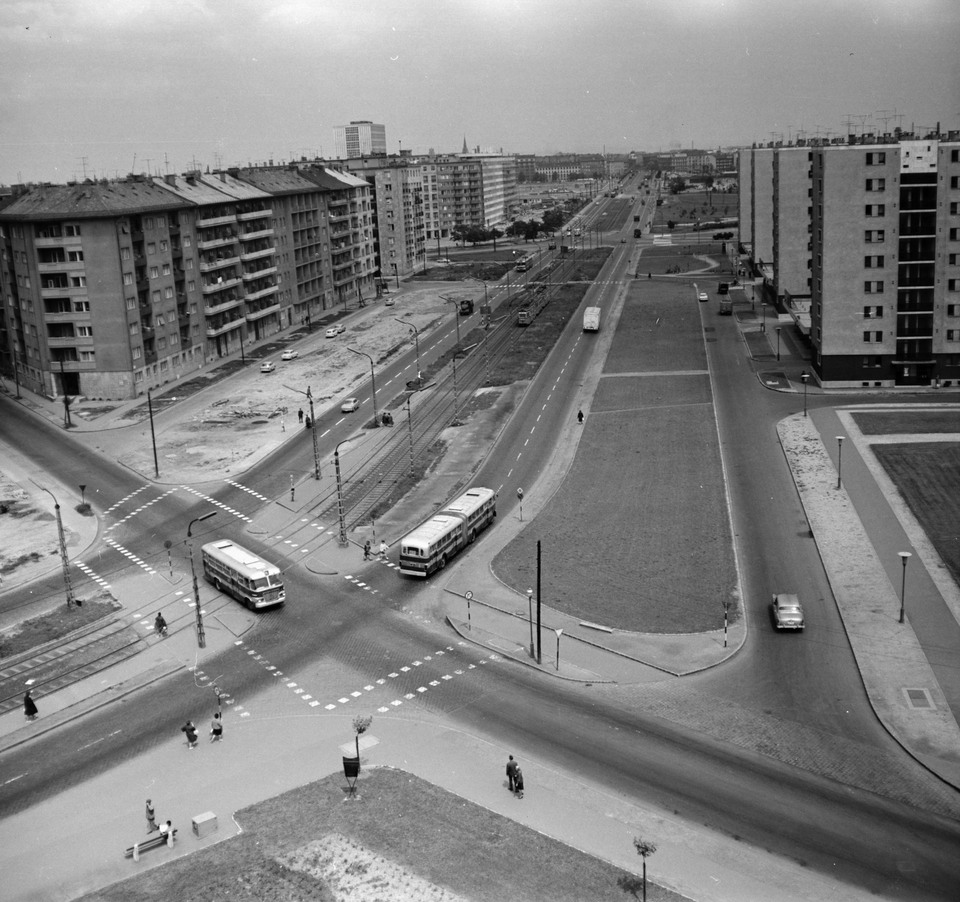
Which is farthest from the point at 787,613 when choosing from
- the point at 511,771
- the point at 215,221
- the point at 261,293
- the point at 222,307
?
the point at 261,293

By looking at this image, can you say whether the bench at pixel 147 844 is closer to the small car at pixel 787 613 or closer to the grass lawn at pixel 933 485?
the small car at pixel 787 613

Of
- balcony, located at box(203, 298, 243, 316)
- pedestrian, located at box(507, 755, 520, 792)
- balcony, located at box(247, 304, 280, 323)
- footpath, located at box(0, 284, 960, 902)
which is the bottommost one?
footpath, located at box(0, 284, 960, 902)

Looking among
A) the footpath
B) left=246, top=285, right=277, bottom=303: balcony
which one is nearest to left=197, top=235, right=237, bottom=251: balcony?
left=246, top=285, right=277, bottom=303: balcony

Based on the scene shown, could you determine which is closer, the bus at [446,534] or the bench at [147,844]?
the bench at [147,844]

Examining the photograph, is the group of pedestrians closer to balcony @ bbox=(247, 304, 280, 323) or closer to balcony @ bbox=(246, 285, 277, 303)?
balcony @ bbox=(247, 304, 280, 323)

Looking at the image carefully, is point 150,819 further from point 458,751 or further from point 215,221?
point 215,221

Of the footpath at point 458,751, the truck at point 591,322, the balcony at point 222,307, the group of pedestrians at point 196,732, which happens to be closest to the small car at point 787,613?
the footpath at point 458,751

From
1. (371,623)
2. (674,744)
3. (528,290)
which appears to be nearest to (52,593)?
(371,623)
